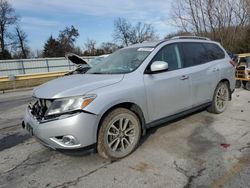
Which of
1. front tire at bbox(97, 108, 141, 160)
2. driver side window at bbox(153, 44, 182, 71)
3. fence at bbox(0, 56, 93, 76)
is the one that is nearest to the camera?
front tire at bbox(97, 108, 141, 160)

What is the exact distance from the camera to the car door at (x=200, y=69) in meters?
4.69

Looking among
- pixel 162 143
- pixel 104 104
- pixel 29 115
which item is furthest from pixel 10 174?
pixel 162 143

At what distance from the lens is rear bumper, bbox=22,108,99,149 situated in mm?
3139

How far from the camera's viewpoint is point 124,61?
14.3ft

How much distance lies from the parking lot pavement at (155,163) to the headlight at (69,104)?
2.00 ft

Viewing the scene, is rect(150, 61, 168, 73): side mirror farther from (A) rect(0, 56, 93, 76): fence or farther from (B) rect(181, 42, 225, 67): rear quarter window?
(A) rect(0, 56, 93, 76): fence

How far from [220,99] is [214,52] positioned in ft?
3.61

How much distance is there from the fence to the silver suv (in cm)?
2470

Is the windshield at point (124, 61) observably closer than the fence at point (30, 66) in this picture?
Yes

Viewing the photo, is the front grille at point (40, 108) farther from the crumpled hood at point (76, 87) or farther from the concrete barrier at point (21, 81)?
the concrete barrier at point (21, 81)

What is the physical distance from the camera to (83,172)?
3.33 meters

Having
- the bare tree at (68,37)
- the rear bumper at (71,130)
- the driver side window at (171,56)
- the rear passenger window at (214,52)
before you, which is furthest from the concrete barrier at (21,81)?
the bare tree at (68,37)

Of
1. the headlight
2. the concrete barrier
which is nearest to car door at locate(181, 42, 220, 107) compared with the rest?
the headlight

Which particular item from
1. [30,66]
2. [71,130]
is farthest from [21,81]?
[71,130]
